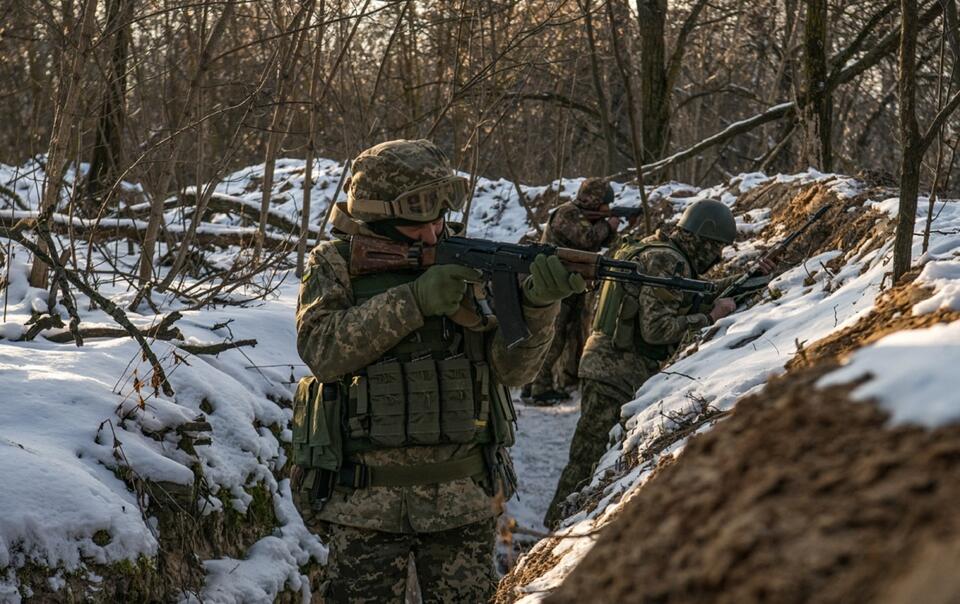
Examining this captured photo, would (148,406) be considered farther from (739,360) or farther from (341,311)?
(739,360)

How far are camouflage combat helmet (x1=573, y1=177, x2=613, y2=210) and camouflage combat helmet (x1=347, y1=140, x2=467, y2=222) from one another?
5.49 m

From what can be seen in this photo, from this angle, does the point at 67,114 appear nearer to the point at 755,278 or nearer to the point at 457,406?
the point at 457,406

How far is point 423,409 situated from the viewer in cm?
341

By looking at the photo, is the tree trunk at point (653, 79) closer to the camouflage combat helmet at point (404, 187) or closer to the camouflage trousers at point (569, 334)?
the camouflage trousers at point (569, 334)

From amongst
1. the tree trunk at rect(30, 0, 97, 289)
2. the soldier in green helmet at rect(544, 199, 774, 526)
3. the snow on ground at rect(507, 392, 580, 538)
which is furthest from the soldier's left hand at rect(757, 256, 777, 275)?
the tree trunk at rect(30, 0, 97, 289)

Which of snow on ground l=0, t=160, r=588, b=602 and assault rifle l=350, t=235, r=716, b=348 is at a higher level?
assault rifle l=350, t=235, r=716, b=348

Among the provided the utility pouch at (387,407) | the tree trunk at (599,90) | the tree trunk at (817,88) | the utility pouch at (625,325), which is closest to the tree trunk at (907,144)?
the utility pouch at (387,407)

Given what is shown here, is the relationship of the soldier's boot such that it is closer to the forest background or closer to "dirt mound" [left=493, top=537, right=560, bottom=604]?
the forest background

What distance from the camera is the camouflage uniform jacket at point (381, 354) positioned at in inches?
132

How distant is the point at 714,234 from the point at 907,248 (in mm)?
2476

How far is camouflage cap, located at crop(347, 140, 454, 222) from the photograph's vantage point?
3.50 m

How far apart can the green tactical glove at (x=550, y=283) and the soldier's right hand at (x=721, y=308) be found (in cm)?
288

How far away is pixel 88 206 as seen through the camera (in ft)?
34.1

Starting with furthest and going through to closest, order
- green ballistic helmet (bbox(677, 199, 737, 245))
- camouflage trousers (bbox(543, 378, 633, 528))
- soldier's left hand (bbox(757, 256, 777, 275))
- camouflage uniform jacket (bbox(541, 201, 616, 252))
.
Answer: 1. camouflage uniform jacket (bbox(541, 201, 616, 252))
2. soldier's left hand (bbox(757, 256, 777, 275))
3. camouflage trousers (bbox(543, 378, 633, 528))
4. green ballistic helmet (bbox(677, 199, 737, 245))
